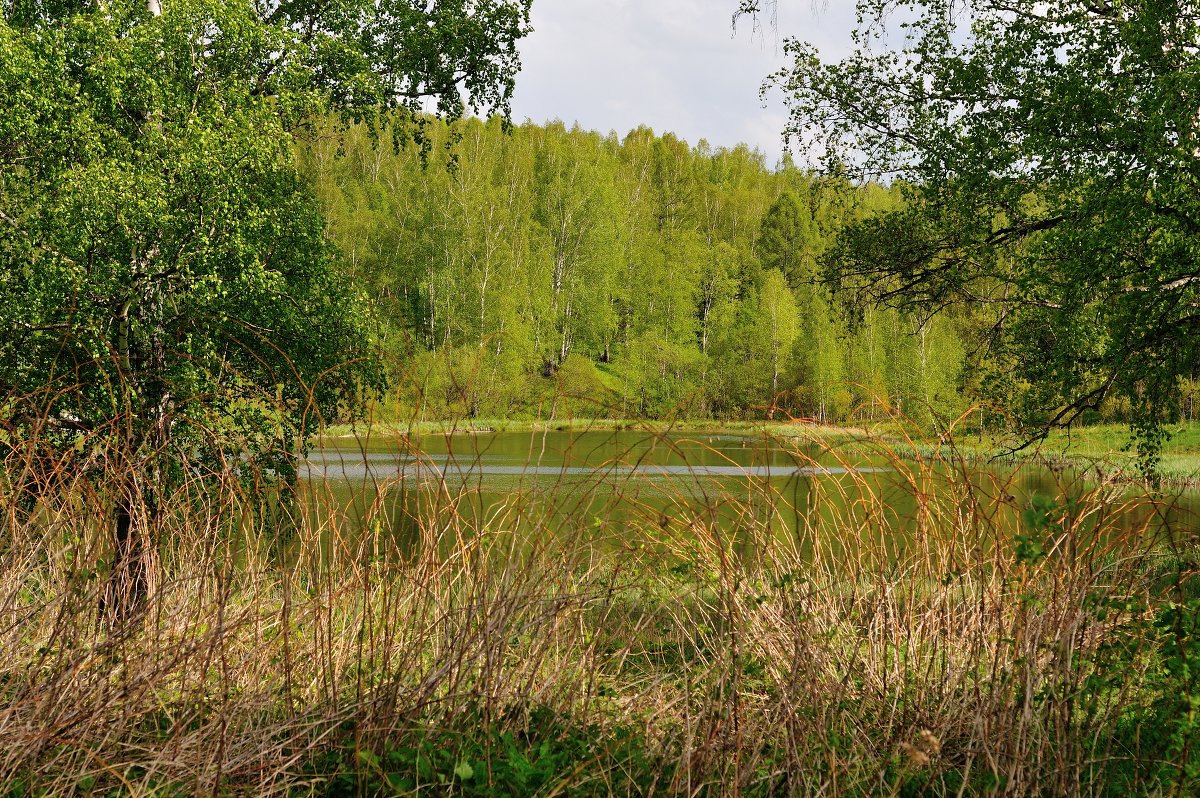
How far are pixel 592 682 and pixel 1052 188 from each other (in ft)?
27.1

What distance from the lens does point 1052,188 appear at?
9547mm

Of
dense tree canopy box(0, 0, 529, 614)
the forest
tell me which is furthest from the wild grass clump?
dense tree canopy box(0, 0, 529, 614)

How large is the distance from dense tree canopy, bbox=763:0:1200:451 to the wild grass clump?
189 inches

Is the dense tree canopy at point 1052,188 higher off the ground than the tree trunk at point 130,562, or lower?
higher

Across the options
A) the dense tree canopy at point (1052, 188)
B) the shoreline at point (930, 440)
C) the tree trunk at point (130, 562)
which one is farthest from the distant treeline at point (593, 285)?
the tree trunk at point (130, 562)

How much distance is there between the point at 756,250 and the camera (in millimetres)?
61188

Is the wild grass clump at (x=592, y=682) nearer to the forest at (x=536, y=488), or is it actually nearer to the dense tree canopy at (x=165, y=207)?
the forest at (x=536, y=488)

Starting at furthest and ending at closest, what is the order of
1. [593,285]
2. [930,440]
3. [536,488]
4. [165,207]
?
[593,285] → [165,207] → [930,440] → [536,488]

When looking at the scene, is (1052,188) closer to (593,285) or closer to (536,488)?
(536,488)

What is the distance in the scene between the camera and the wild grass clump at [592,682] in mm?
2768

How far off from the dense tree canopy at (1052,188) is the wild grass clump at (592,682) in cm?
481

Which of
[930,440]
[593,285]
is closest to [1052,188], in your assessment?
[930,440]

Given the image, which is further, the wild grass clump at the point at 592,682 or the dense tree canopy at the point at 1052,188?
the dense tree canopy at the point at 1052,188

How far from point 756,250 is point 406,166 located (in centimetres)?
2200
